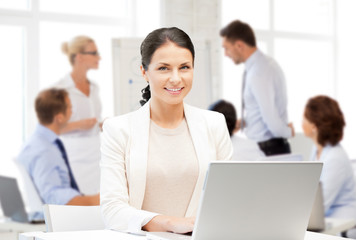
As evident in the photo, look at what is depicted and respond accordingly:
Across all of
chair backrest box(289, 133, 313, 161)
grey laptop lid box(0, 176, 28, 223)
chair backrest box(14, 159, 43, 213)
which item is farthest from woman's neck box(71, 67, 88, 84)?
chair backrest box(289, 133, 313, 161)

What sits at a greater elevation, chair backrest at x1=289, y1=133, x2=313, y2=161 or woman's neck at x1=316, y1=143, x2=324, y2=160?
woman's neck at x1=316, y1=143, x2=324, y2=160

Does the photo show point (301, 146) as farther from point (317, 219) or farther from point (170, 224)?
point (170, 224)

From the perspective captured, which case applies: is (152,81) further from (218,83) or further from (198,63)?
(218,83)

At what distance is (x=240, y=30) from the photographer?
17.6 ft

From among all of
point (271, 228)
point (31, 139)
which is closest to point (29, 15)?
point (31, 139)

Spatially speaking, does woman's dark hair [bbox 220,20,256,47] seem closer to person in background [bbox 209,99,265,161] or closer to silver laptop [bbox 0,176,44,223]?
person in background [bbox 209,99,265,161]

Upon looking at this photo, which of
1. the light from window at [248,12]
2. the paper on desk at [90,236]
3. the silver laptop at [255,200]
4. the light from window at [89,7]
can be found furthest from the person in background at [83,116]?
the silver laptop at [255,200]

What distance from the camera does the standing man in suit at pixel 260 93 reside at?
525cm

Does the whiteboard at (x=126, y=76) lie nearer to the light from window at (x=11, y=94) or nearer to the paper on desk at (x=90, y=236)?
the light from window at (x=11, y=94)

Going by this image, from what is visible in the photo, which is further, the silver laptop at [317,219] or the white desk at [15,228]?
the white desk at [15,228]

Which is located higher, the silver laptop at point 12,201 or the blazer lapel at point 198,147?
the blazer lapel at point 198,147

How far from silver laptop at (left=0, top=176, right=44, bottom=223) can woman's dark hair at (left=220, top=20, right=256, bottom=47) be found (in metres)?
2.52

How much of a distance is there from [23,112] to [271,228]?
13.7 ft

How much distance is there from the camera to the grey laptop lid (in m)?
3.71
